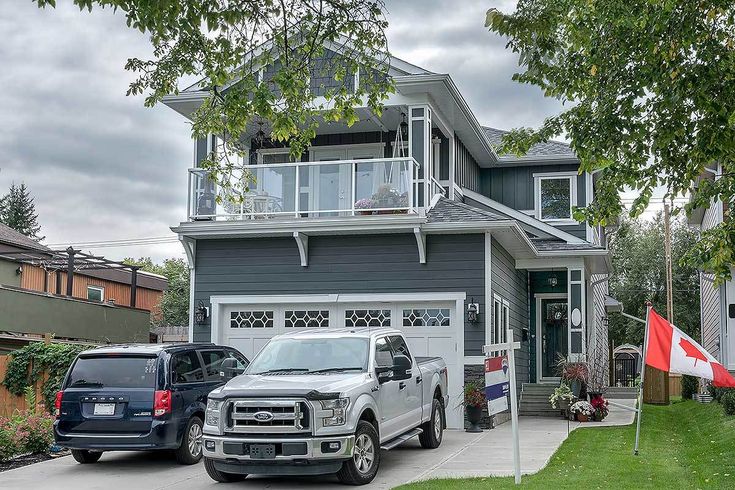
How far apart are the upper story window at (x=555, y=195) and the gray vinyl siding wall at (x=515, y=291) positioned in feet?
5.69

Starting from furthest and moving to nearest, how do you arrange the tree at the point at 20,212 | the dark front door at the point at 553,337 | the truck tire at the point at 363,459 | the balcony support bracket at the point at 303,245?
the tree at the point at 20,212, the dark front door at the point at 553,337, the balcony support bracket at the point at 303,245, the truck tire at the point at 363,459

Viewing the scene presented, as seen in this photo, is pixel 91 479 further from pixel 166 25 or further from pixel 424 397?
pixel 166 25

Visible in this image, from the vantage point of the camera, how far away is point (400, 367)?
39.1 feet

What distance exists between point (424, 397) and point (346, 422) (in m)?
3.23

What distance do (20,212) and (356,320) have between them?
49723 millimetres

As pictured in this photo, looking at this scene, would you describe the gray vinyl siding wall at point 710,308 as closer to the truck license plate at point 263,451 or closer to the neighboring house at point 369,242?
the neighboring house at point 369,242

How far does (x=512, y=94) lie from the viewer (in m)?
17.1

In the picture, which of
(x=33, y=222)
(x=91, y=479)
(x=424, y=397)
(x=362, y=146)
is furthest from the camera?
(x=33, y=222)

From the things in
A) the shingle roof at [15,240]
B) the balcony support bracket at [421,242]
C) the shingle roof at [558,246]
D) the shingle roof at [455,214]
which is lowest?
the balcony support bracket at [421,242]

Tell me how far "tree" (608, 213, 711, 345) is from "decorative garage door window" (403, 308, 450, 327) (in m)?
27.7

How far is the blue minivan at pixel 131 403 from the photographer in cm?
1174

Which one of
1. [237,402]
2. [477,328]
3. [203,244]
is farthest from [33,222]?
[237,402]

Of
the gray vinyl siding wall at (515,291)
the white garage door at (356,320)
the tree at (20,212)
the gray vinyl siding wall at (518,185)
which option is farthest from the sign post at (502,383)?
the tree at (20,212)

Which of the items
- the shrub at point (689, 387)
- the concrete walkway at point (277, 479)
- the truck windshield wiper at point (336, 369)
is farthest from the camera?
the shrub at point (689, 387)
